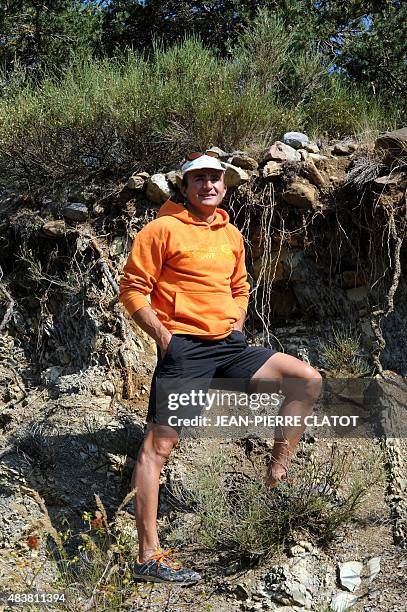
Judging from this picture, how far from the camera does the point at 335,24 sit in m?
8.60

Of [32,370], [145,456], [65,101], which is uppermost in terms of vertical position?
[65,101]

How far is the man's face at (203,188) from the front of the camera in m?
4.25

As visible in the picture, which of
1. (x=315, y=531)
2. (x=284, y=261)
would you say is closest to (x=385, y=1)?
(x=284, y=261)

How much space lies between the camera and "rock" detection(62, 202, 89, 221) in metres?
5.94

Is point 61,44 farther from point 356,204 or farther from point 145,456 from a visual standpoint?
point 145,456

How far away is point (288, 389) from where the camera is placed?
13.4 feet

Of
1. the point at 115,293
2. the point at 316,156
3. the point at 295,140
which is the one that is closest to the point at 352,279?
the point at 316,156

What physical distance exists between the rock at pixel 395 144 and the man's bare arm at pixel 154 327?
241 cm

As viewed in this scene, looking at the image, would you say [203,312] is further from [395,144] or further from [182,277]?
[395,144]

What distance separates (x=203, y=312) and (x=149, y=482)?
0.92 metres

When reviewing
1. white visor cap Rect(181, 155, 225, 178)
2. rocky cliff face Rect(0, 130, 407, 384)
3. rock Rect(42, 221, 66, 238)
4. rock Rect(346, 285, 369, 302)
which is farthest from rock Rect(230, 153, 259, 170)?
white visor cap Rect(181, 155, 225, 178)

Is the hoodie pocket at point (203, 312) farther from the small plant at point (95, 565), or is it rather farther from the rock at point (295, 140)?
the rock at point (295, 140)

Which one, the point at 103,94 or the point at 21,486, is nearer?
the point at 21,486

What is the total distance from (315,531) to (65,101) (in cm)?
418
